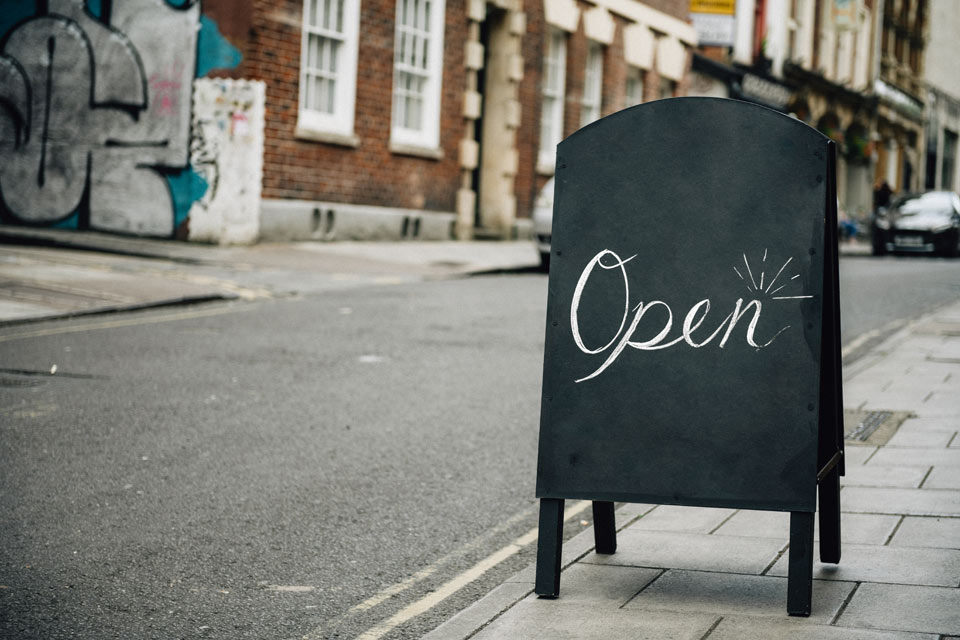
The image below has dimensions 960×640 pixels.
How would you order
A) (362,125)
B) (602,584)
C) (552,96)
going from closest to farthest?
(602,584) < (362,125) < (552,96)

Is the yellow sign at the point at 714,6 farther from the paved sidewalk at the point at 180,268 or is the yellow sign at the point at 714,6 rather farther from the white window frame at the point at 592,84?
the paved sidewalk at the point at 180,268

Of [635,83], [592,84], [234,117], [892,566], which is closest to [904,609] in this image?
[892,566]

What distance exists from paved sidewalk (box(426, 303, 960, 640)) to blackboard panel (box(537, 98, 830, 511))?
0.33 metres

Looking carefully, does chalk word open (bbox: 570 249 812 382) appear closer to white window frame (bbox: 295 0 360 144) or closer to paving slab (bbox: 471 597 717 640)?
paving slab (bbox: 471 597 717 640)

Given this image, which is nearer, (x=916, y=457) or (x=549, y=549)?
(x=549, y=549)

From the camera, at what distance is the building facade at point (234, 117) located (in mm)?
16328

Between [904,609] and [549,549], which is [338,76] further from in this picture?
[904,609]

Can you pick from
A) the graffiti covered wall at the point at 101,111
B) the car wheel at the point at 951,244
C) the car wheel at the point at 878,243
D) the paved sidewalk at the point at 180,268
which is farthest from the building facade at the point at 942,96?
the graffiti covered wall at the point at 101,111

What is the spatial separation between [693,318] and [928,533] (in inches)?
55.9

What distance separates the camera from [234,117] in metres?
16.1

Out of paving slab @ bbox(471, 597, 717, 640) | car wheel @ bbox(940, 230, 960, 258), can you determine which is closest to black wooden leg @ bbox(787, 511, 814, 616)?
paving slab @ bbox(471, 597, 717, 640)

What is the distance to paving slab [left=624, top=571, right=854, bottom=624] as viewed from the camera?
12.0ft

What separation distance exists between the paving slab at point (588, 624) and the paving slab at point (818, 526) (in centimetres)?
103

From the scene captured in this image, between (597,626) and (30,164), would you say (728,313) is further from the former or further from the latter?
(30,164)
